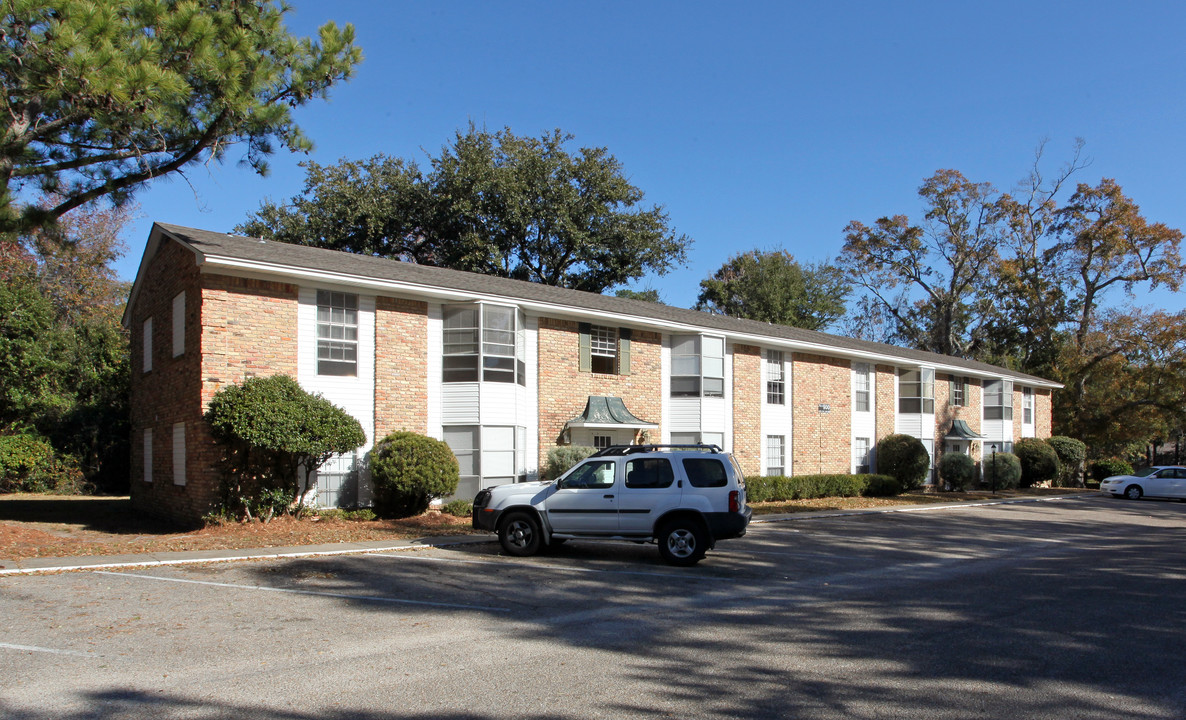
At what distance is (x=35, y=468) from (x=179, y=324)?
1596cm

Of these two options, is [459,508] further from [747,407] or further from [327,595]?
[747,407]

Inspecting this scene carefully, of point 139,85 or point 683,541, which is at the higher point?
point 139,85

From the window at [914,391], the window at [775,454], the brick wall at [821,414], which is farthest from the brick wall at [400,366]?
the window at [914,391]

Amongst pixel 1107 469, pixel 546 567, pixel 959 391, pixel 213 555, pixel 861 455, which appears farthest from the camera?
pixel 1107 469

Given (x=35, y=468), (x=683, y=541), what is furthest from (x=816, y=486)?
(x=35, y=468)

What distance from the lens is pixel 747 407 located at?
27578mm

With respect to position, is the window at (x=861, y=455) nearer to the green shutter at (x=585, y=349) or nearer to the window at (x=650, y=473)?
the green shutter at (x=585, y=349)

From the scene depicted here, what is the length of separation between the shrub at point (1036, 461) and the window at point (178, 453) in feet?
114

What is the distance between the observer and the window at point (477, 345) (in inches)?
788

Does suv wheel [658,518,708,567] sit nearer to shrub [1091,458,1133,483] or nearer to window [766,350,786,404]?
window [766,350,786,404]

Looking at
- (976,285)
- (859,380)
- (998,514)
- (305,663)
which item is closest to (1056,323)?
(976,285)

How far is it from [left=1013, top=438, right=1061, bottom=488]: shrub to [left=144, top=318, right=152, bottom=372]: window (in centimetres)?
3557

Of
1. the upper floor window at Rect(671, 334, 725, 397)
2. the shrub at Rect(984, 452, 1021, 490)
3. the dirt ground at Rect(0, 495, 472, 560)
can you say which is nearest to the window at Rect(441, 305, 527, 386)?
the dirt ground at Rect(0, 495, 472, 560)

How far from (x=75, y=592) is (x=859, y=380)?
28.0 m
